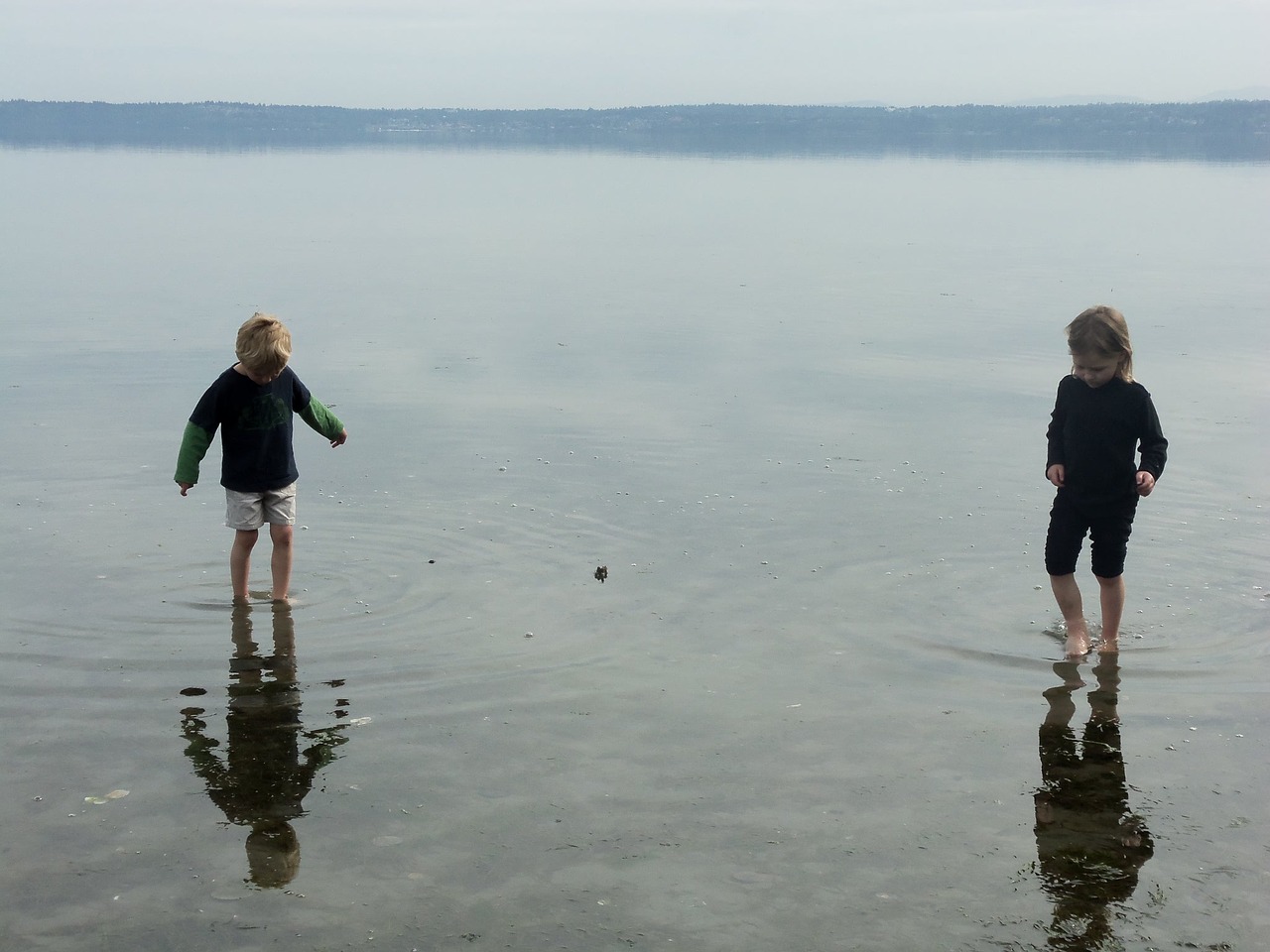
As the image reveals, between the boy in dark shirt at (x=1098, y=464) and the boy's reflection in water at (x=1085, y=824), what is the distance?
1.98 ft

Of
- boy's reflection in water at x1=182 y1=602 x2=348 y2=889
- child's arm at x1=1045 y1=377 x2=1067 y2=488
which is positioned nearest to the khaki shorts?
boy's reflection in water at x1=182 y1=602 x2=348 y2=889

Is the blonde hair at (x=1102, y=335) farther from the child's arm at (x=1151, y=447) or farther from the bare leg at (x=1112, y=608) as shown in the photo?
the bare leg at (x=1112, y=608)

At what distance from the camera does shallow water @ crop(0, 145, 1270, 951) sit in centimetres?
417

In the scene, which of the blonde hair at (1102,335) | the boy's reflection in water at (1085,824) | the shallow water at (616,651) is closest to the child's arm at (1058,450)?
the blonde hair at (1102,335)

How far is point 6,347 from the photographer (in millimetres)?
14117

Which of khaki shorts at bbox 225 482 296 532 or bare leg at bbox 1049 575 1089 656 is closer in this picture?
bare leg at bbox 1049 575 1089 656

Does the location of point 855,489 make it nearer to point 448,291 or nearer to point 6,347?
point 6,347

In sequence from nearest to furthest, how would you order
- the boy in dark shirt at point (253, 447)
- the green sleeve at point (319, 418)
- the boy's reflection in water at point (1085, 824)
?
the boy's reflection in water at point (1085, 824)
the boy in dark shirt at point (253, 447)
the green sleeve at point (319, 418)

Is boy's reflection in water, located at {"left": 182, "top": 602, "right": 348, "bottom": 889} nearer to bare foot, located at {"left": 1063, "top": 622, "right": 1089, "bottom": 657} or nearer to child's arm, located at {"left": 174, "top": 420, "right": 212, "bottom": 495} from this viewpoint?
child's arm, located at {"left": 174, "top": 420, "right": 212, "bottom": 495}

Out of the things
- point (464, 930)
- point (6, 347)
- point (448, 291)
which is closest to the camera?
point (464, 930)

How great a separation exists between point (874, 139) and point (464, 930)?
462 feet

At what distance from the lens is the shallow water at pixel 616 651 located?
4.17 meters

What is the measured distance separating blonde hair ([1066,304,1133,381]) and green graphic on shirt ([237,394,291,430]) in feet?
12.1

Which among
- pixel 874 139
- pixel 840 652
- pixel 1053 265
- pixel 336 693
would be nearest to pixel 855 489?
pixel 840 652
